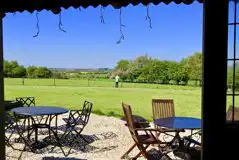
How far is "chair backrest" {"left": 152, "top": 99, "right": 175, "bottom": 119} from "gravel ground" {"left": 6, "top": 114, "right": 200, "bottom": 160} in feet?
2.62

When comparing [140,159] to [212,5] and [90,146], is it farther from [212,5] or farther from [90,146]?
[212,5]

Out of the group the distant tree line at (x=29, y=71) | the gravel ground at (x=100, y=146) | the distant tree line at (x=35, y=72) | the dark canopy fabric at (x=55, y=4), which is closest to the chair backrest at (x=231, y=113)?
the dark canopy fabric at (x=55, y=4)

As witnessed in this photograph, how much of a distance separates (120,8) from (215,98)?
126 centimetres

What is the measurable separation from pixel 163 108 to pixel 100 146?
146cm

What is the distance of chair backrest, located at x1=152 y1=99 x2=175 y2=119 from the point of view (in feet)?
19.6

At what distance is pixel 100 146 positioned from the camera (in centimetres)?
572

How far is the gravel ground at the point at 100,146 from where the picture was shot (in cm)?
498

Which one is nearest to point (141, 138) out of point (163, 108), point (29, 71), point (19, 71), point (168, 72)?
point (163, 108)

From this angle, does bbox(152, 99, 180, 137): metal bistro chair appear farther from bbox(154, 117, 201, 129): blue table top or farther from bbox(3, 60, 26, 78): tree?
bbox(3, 60, 26, 78): tree

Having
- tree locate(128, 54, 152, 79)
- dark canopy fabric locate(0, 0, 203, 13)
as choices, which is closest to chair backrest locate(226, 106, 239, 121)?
dark canopy fabric locate(0, 0, 203, 13)

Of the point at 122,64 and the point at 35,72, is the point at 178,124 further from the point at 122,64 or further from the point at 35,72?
the point at 122,64

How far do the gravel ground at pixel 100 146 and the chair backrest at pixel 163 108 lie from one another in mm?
800

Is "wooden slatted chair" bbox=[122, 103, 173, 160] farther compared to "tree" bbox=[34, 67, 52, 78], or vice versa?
"tree" bbox=[34, 67, 52, 78]

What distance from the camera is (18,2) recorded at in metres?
2.91
